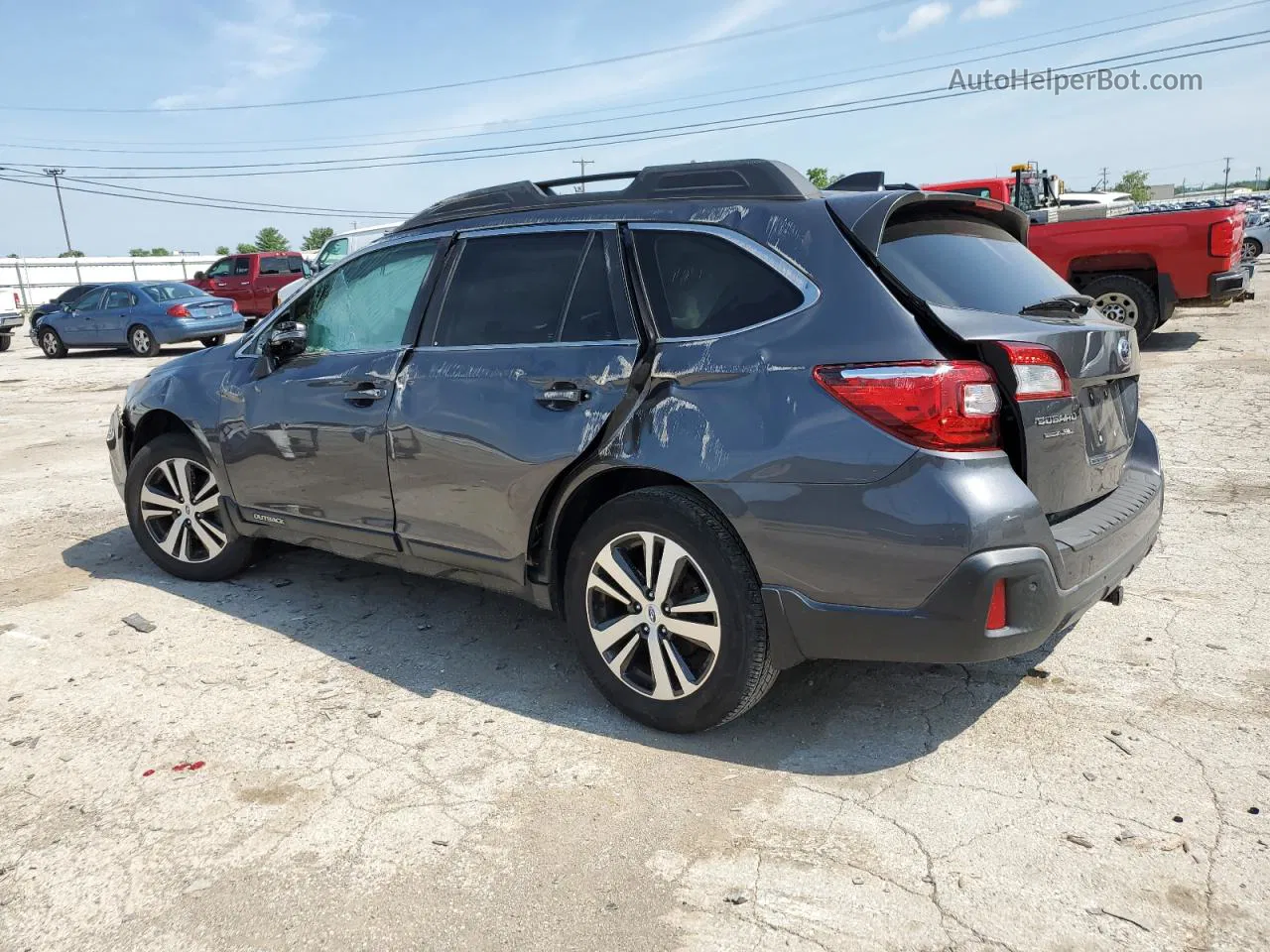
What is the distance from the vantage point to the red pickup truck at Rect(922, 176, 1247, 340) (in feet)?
36.8

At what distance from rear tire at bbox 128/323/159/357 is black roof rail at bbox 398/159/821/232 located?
17896 mm

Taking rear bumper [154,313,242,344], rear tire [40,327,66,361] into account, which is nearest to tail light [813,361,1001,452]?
rear bumper [154,313,242,344]

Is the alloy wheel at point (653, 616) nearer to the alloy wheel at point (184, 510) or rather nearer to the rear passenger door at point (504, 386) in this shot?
the rear passenger door at point (504, 386)

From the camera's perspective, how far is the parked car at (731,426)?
2.75 m

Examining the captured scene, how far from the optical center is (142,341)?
19.9 metres

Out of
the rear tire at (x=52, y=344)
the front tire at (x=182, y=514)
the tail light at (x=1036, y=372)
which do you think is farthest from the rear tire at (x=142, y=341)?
the tail light at (x=1036, y=372)

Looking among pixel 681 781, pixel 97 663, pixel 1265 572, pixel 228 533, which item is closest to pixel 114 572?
pixel 228 533

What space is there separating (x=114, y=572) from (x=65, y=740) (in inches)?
83.3

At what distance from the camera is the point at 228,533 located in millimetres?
4848

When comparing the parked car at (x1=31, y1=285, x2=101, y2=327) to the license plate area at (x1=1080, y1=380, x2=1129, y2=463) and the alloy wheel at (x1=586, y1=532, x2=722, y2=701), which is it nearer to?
the alloy wheel at (x1=586, y1=532, x2=722, y2=701)

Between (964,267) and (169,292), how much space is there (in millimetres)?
20054

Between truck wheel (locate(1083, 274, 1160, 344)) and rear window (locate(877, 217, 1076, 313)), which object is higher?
rear window (locate(877, 217, 1076, 313))

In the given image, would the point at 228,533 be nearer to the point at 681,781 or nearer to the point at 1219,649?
the point at 681,781

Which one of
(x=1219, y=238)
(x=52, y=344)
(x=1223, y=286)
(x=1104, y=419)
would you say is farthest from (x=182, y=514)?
(x=52, y=344)
